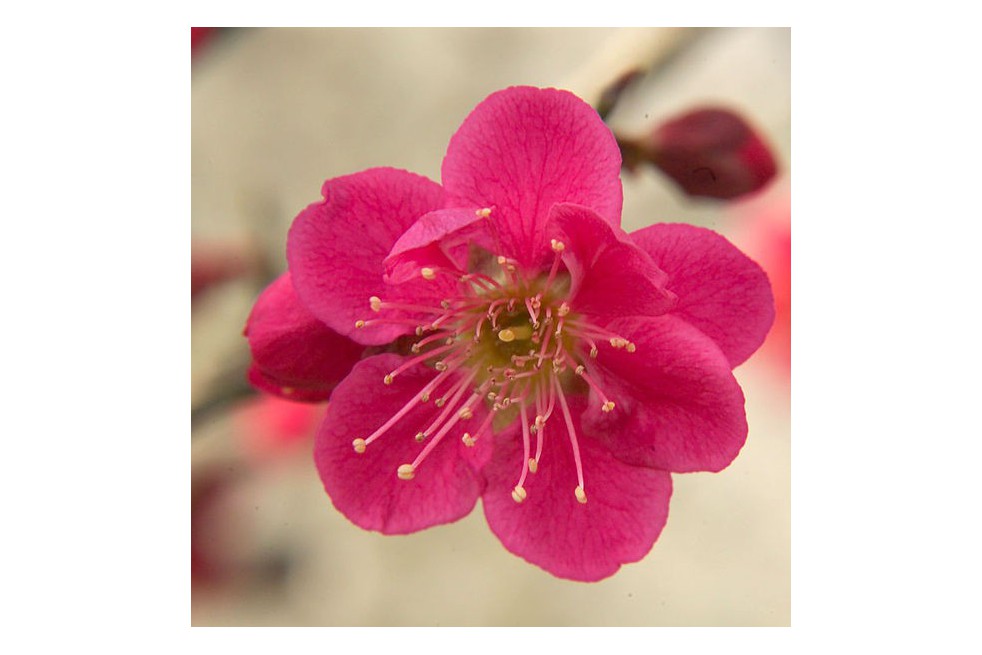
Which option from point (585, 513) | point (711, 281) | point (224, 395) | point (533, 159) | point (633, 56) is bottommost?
point (585, 513)

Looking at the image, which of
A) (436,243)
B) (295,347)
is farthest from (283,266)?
(436,243)

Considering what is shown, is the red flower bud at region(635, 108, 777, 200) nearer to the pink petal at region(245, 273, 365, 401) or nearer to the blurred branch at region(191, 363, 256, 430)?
the pink petal at region(245, 273, 365, 401)

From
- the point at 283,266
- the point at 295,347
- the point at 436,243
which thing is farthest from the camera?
the point at 283,266

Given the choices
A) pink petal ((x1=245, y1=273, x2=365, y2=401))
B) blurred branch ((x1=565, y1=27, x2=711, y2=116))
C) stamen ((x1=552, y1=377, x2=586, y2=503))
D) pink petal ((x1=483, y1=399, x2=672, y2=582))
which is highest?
blurred branch ((x1=565, y1=27, x2=711, y2=116))

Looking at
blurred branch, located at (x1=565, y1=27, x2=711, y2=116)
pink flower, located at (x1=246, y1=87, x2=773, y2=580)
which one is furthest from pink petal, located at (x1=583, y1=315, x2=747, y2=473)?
blurred branch, located at (x1=565, y1=27, x2=711, y2=116)

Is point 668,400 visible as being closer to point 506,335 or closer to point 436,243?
point 506,335

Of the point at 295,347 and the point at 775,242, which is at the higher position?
the point at 775,242
